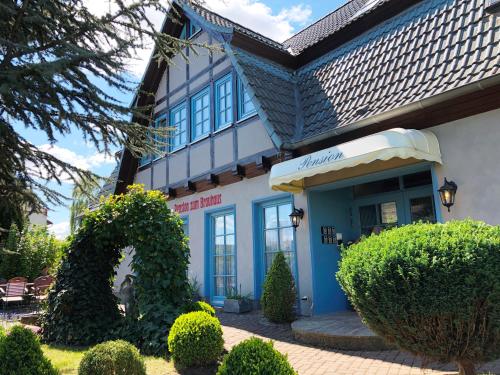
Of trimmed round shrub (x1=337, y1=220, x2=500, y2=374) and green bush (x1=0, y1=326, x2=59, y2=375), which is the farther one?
green bush (x1=0, y1=326, x2=59, y2=375)

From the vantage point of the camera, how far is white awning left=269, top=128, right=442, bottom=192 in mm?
6215

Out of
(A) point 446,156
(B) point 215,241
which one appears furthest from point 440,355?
→ (B) point 215,241

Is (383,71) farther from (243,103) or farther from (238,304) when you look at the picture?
(238,304)

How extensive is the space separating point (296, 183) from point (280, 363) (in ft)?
17.8

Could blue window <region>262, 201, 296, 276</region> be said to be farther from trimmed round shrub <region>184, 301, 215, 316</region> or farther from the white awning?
trimmed round shrub <region>184, 301, 215, 316</region>

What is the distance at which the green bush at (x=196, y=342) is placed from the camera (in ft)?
17.0

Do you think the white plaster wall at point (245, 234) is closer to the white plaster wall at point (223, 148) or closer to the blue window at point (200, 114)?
the white plaster wall at point (223, 148)

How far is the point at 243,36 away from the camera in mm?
9984

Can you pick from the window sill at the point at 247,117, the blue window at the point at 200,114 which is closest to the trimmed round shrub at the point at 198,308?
the window sill at the point at 247,117

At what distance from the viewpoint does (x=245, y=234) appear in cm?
1007

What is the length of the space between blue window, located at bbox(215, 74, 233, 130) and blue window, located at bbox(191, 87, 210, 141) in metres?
0.50

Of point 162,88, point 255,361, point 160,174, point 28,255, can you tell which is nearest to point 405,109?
point 255,361

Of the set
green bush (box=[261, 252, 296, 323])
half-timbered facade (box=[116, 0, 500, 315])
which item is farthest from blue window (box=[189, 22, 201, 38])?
green bush (box=[261, 252, 296, 323])

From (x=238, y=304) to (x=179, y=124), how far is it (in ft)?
20.3
